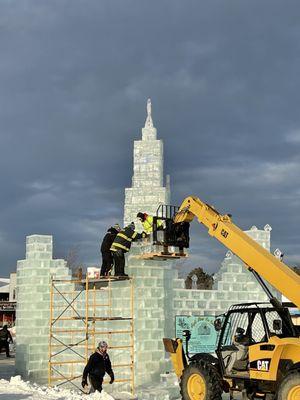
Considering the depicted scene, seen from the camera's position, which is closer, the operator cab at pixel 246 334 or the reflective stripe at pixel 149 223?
the operator cab at pixel 246 334

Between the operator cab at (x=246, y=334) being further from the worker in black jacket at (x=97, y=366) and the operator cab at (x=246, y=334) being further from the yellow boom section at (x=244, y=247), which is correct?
the worker in black jacket at (x=97, y=366)

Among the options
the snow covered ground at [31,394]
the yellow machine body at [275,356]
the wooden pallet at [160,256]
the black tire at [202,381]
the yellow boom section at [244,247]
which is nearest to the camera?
the yellow machine body at [275,356]

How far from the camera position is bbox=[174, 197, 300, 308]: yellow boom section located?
1068cm

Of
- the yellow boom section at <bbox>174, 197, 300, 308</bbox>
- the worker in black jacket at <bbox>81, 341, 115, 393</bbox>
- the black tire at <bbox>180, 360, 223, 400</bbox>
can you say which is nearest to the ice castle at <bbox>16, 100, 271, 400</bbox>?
the worker in black jacket at <bbox>81, 341, 115, 393</bbox>

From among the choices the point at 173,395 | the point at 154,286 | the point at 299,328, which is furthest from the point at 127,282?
the point at 299,328

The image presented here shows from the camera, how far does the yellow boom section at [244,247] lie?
10.7 metres

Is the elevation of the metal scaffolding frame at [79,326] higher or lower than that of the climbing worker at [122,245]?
lower

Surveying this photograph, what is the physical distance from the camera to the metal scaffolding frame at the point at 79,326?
16594 mm

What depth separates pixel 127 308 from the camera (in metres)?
16.9

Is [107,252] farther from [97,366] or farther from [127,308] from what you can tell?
[97,366]

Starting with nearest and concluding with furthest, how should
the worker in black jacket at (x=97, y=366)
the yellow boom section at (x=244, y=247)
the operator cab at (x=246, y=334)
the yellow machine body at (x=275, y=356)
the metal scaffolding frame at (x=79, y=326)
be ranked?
the yellow machine body at (x=275, y=356), the operator cab at (x=246, y=334), the yellow boom section at (x=244, y=247), the worker in black jacket at (x=97, y=366), the metal scaffolding frame at (x=79, y=326)

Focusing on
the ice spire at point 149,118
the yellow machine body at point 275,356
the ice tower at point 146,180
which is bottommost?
the yellow machine body at point 275,356

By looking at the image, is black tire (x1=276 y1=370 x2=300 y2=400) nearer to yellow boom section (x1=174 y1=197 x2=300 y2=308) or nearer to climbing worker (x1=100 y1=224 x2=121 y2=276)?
yellow boom section (x1=174 y1=197 x2=300 y2=308)

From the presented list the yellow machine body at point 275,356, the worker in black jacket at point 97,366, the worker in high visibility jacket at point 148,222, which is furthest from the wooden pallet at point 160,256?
the yellow machine body at point 275,356
